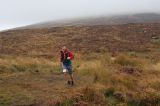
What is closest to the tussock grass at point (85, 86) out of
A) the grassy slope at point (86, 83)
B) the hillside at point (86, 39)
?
the grassy slope at point (86, 83)

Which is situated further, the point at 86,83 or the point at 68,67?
the point at 68,67

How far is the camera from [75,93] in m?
17.1

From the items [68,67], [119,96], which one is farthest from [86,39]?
[119,96]

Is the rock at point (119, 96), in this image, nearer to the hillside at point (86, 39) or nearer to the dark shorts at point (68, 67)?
the dark shorts at point (68, 67)

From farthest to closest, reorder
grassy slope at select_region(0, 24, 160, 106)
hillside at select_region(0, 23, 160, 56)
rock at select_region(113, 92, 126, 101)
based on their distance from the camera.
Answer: hillside at select_region(0, 23, 160, 56) → rock at select_region(113, 92, 126, 101) → grassy slope at select_region(0, 24, 160, 106)

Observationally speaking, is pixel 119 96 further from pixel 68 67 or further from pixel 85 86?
pixel 68 67

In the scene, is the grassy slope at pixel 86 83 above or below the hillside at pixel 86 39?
above

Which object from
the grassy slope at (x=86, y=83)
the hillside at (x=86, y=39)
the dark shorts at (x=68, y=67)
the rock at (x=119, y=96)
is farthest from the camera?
A: the hillside at (x=86, y=39)

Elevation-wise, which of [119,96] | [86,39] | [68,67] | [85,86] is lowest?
[86,39]

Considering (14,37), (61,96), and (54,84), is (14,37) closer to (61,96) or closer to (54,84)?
(54,84)

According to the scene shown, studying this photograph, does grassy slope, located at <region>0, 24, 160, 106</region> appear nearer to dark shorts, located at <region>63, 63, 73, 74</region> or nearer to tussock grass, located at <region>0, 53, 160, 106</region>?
tussock grass, located at <region>0, 53, 160, 106</region>

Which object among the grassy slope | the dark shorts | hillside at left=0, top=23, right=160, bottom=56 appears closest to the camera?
the grassy slope

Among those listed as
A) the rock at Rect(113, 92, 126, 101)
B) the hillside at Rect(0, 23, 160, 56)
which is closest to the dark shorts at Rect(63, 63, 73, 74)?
the rock at Rect(113, 92, 126, 101)

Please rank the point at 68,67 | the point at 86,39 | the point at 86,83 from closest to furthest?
the point at 86,83 → the point at 68,67 → the point at 86,39
